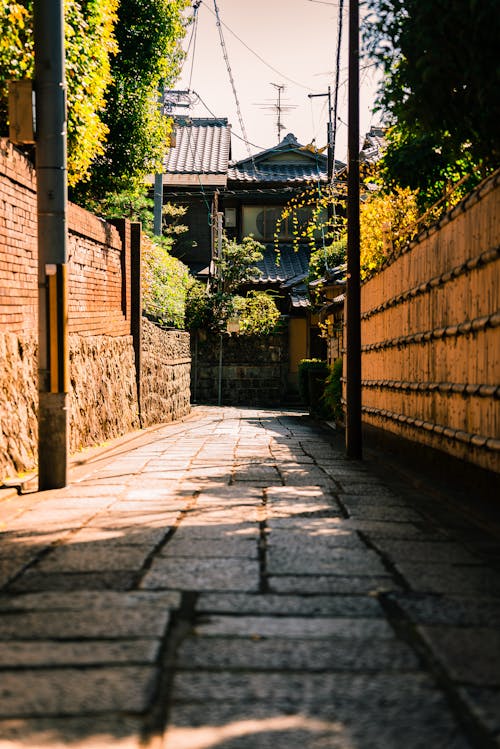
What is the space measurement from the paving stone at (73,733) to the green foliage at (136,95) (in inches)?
533

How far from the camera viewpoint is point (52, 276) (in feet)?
24.0

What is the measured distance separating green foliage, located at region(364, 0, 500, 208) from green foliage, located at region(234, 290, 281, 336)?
68.2ft

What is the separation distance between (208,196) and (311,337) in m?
6.96

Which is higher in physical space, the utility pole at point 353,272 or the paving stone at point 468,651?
the utility pole at point 353,272

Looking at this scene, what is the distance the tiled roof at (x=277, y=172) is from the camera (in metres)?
30.5

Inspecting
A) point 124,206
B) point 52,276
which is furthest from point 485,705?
point 124,206

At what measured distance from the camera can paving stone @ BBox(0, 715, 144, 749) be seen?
7.29ft

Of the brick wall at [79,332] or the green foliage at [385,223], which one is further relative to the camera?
the green foliage at [385,223]

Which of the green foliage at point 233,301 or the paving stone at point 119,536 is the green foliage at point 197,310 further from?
the paving stone at point 119,536

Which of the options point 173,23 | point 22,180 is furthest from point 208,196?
point 22,180

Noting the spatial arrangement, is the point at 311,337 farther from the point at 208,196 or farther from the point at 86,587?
the point at 86,587

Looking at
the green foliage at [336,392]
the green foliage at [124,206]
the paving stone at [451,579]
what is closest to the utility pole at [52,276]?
the paving stone at [451,579]

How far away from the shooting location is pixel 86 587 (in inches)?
150

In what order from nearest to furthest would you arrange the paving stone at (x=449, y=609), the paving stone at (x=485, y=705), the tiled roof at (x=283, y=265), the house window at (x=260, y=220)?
the paving stone at (x=485, y=705) → the paving stone at (x=449, y=609) → the tiled roof at (x=283, y=265) → the house window at (x=260, y=220)
